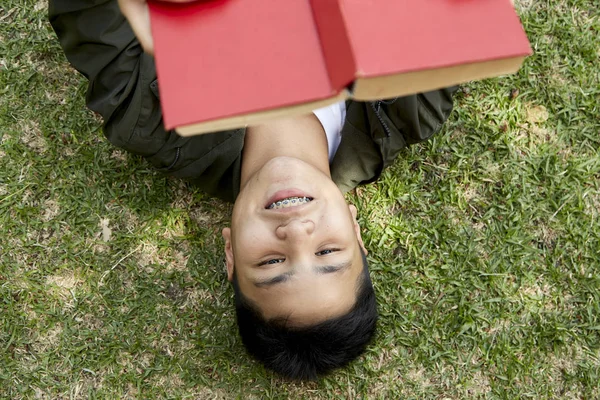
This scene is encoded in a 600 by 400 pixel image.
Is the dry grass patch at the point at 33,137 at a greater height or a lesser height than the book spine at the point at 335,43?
lesser

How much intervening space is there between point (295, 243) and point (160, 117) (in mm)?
866

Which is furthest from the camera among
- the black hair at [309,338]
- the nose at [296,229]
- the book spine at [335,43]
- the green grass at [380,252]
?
the green grass at [380,252]

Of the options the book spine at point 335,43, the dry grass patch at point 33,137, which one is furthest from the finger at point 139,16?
the dry grass patch at point 33,137

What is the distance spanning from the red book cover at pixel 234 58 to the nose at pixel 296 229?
73cm

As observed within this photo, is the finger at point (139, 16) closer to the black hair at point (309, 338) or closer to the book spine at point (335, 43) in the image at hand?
the book spine at point (335, 43)

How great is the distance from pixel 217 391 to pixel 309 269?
116 centimetres

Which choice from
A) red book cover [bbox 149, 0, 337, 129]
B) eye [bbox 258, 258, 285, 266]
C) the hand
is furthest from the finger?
eye [bbox 258, 258, 285, 266]

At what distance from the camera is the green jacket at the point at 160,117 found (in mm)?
2170

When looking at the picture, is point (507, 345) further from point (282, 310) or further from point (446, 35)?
point (446, 35)

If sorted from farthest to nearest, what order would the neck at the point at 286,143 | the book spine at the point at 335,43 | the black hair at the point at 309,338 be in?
the neck at the point at 286,143 < the black hair at the point at 309,338 < the book spine at the point at 335,43

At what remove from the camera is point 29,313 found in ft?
8.99

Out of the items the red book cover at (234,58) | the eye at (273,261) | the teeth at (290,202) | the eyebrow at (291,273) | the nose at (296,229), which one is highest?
the red book cover at (234,58)

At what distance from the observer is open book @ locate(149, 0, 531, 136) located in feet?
3.83

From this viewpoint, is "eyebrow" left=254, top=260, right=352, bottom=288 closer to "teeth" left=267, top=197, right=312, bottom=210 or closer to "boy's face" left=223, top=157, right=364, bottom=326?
"boy's face" left=223, top=157, right=364, bottom=326
